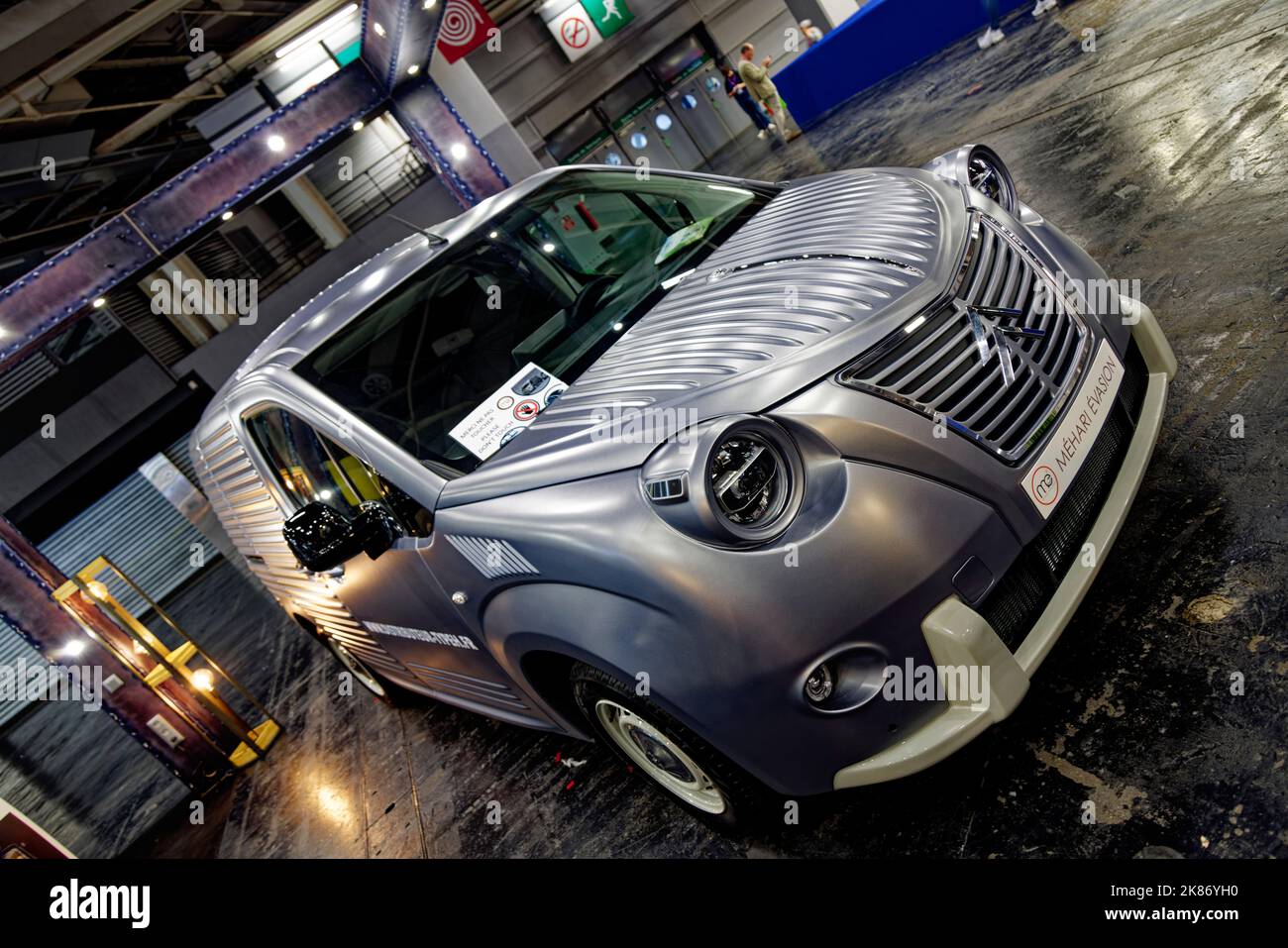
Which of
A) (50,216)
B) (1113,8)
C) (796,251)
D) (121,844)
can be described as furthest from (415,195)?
(796,251)

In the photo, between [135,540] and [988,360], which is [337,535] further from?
[135,540]

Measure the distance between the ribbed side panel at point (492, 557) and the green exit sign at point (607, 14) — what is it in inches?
773

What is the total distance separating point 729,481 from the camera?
199 cm

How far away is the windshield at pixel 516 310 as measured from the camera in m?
2.77

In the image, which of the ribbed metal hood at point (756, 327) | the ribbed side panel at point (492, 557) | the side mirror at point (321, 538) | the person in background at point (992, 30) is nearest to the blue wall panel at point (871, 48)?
the person in background at point (992, 30)

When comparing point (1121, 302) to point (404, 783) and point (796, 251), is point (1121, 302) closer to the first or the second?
point (796, 251)

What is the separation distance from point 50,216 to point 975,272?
583 inches

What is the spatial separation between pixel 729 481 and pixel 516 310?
1.44m

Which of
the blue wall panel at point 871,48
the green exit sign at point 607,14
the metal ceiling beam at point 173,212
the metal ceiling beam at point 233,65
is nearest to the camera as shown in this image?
the metal ceiling beam at point 173,212
